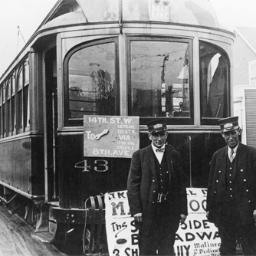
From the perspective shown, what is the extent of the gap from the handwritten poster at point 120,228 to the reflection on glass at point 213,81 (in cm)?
146

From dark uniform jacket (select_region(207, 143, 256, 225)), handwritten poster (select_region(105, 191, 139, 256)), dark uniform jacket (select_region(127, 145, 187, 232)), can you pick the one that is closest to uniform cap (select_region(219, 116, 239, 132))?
dark uniform jacket (select_region(207, 143, 256, 225))

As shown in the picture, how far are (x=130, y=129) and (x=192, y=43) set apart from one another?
49.4 inches

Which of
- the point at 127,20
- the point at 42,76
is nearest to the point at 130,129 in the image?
the point at 127,20

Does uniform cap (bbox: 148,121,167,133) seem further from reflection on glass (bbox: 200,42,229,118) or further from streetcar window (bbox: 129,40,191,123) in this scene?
reflection on glass (bbox: 200,42,229,118)

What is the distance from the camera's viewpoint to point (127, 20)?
571 centimetres

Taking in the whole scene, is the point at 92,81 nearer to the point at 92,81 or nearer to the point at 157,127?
the point at 92,81

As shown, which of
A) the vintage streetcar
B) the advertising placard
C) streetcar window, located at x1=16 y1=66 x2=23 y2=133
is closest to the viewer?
the advertising placard

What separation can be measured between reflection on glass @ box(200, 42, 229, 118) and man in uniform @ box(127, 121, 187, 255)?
1564 mm

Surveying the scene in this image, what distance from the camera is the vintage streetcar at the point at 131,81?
18.6 ft

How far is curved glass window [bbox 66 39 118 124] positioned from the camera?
574cm

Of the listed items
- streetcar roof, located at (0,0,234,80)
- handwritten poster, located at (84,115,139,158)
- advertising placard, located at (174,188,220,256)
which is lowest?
advertising placard, located at (174,188,220,256)

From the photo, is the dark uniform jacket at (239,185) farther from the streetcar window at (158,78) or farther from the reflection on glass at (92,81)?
the reflection on glass at (92,81)

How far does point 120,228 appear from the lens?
540 cm

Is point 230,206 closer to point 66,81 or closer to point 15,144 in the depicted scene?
point 66,81
